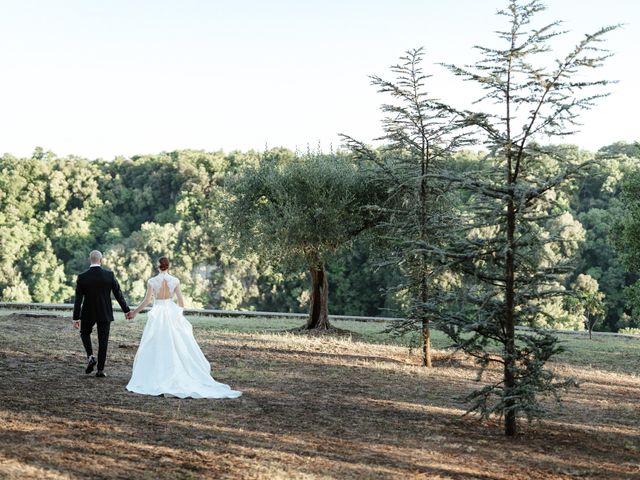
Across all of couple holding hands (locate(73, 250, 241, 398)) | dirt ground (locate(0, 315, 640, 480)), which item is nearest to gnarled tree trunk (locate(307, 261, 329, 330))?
dirt ground (locate(0, 315, 640, 480))

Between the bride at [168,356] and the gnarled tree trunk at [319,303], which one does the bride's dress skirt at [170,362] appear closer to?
the bride at [168,356]

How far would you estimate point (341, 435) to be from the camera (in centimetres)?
887

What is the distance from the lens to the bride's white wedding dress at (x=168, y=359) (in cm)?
1144

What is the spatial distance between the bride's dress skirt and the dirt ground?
466mm

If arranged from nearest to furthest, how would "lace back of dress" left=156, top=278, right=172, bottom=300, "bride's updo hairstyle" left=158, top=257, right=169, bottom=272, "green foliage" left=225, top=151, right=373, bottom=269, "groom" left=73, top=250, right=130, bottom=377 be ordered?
"bride's updo hairstyle" left=158, top=257, right=169, bottom=272, "lace back of dress" left=156, top=278, right=172, bottom=300, "groom" left=73, top=250, right=130, bottom=377, "green foliage" left=225, top=151, right=373, bottom=269

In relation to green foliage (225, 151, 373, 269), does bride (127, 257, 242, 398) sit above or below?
below

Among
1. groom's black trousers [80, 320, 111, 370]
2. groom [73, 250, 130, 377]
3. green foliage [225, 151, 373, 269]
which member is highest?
green foliage [225, 151, 373, 269]

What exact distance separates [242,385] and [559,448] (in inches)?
228

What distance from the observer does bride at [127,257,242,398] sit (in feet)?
37.6

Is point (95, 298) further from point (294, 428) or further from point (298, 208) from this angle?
point (298, 208)

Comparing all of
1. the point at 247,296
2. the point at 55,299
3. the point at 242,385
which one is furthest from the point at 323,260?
the point at 55,299

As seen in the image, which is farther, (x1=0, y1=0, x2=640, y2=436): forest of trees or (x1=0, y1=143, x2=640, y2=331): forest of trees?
(x1=0, y1=143, x2=640, y2=331): forest of trees

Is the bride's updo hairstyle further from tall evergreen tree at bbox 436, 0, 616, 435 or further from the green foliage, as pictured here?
the green foliage

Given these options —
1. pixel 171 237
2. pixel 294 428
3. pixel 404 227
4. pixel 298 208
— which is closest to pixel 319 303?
pixel 298 208
